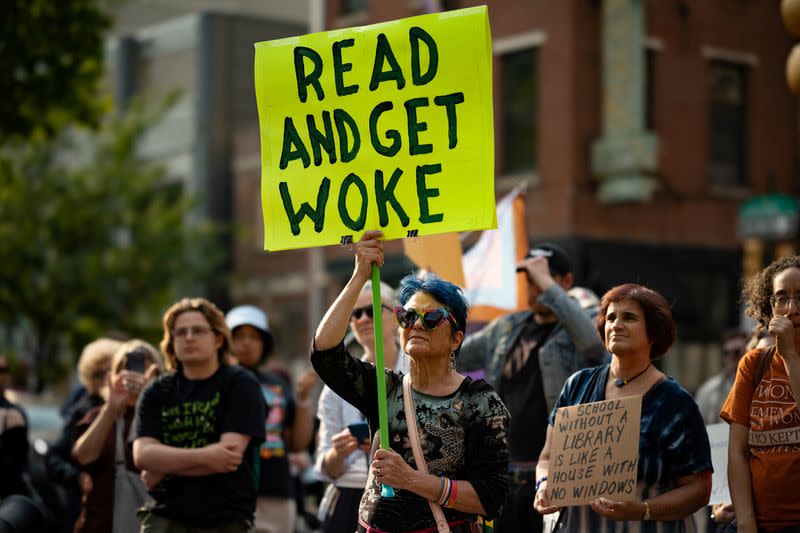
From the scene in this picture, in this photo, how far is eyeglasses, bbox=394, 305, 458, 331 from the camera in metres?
4.81

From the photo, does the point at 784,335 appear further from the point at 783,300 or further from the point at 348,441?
the point at 348,441

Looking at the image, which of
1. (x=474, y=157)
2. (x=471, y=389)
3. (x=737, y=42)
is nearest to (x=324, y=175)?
(x=474, y=157)

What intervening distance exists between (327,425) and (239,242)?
2805 cm

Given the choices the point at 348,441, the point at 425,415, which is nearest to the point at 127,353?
the point at 348,441

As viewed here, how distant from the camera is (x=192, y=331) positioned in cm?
634

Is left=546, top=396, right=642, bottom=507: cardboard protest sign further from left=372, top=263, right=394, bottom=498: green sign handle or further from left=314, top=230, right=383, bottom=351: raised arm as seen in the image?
left=314, top=230, right=383, bottom=351: raised arm

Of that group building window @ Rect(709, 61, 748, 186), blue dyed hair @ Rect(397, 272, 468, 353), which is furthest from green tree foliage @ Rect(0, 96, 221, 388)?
blue dyed hair @ Rect(397, 272, 468, 353)

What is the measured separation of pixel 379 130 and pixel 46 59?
36.6 ft

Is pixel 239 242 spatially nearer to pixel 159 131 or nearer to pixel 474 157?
pixel 159 131

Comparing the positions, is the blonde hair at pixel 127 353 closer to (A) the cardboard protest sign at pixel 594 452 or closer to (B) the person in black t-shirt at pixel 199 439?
(B) the person in black t-shirt at pixel 199 439

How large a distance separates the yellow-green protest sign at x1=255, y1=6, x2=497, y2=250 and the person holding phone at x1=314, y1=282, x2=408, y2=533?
156 centimetres

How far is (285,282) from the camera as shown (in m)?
33.7

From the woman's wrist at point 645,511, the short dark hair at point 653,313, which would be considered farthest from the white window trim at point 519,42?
the woman's wrist at point 645,511

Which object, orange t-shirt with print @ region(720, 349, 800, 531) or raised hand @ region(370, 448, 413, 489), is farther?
orange t-shirt with print @ region(720, 349, 800, 531)
